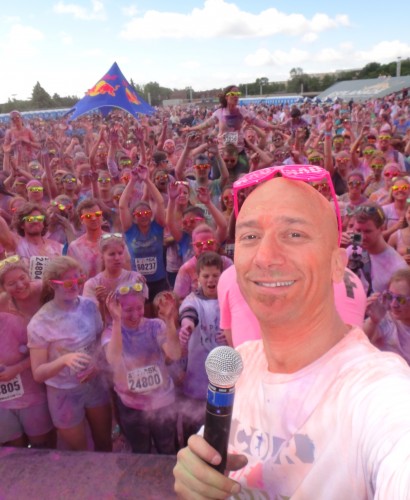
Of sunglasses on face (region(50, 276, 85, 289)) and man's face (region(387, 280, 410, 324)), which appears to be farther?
sunglasses on face (region(50, 276, 85, 289))

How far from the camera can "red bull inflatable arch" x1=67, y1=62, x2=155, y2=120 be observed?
10.5 m

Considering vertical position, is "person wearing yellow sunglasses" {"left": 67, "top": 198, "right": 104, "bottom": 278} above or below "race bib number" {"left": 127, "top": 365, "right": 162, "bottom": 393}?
above

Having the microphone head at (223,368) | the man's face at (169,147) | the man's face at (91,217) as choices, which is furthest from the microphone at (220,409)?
the man's face at (169,147)

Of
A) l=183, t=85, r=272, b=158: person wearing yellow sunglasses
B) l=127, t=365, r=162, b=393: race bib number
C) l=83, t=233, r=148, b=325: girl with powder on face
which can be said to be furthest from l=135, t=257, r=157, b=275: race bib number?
l=183, t=85, r=272, b=158: person wearing yellow sunglasses

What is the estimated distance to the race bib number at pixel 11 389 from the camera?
270cm

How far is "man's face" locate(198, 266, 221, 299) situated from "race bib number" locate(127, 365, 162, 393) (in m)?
0.61

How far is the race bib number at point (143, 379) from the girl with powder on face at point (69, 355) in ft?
0.75

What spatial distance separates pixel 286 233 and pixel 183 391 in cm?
212

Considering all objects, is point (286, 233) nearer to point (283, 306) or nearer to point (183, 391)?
point (283, 306)

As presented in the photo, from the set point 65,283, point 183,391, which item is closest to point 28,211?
point 65,283

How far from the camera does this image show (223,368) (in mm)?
999

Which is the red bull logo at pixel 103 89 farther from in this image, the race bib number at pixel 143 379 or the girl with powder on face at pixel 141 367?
the race bib number at pixel 143 379

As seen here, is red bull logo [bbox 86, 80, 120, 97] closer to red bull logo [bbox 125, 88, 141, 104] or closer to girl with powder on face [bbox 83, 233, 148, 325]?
red bull logo [bbox 125, 88, 141, 104]

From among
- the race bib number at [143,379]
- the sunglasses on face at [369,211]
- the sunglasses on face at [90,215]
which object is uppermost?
the sunglasses on face at [369,211]
